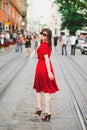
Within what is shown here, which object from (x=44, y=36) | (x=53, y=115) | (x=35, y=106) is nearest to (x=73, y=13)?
(x=35, y=106)

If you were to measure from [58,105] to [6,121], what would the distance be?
224 cm

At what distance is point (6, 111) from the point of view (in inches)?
364

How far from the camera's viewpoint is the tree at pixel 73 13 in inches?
3189

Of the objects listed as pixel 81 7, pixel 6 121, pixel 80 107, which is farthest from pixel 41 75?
pixel 81 7

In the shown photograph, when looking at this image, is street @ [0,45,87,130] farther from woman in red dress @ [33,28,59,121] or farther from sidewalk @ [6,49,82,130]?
woman in red dress @ [33,28,59,121]

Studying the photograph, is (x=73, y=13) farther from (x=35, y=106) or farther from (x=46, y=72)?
(x=46, y=72)

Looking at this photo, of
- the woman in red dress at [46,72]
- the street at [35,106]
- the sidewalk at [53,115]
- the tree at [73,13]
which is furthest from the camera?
the tree at [73,13]

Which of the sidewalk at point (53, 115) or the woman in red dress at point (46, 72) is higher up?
the woman in red dress at point (46, 72)

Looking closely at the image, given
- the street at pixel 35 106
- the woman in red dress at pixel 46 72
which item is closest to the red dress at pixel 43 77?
the woman in red dress at pixel 46 72

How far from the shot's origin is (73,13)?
82750 mm

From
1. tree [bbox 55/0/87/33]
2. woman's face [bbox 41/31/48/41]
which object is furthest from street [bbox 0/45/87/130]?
tree [bbox 55/0/87/33]

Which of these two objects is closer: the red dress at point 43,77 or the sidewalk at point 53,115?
the sidewalk at point 53,115

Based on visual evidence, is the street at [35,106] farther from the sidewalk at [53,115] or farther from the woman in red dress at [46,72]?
the woman in red dress at [46,72]

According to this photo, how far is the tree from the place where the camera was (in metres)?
81.0
